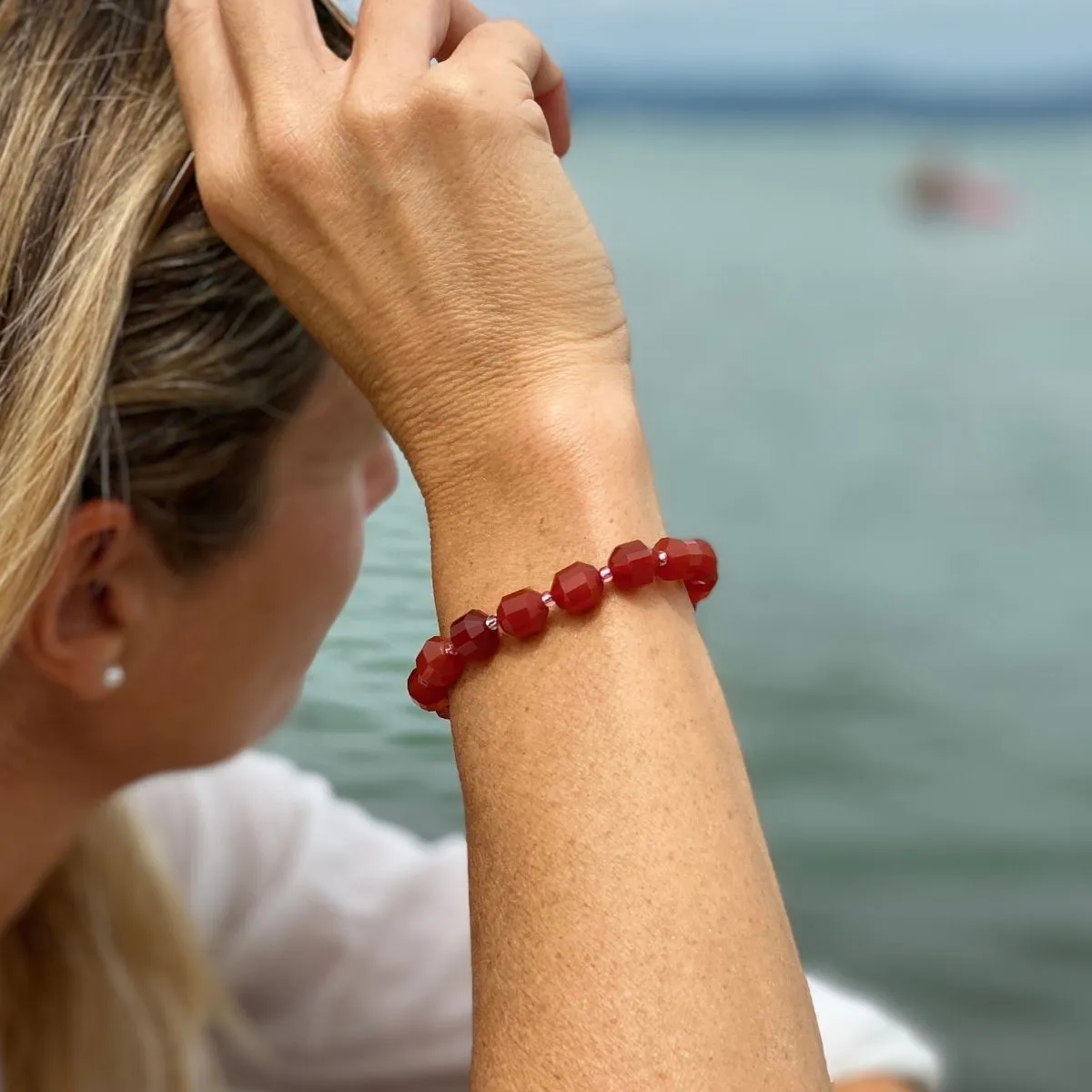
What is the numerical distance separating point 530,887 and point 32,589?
239 millimetres

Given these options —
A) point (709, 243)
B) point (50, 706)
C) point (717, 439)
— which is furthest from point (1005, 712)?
point (50, 706)

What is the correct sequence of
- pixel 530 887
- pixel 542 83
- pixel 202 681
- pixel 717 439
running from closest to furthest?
pixel 530 887 → pixel 542 83 → pixel 202 681 → pixel 717 439

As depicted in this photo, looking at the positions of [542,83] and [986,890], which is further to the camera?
Result: [986,890]

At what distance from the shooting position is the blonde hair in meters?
0.48

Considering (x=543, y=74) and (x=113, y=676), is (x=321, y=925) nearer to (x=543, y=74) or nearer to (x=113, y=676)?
(x=113, y=676)

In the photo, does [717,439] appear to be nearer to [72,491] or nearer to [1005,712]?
[1005,712]

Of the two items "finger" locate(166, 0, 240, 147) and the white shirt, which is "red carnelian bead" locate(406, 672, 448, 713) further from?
the white shirt

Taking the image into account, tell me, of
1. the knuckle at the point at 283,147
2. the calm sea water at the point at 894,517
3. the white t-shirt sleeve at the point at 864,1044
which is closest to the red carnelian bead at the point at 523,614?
the knuckle at the point at 283,147

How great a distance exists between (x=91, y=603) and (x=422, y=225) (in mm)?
243

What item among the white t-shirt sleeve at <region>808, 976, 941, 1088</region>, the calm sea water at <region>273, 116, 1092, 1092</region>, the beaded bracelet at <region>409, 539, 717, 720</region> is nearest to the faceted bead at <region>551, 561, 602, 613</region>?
the beaded bracelet at <region>409, 539, 717, 720</region>

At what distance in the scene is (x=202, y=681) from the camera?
60 cm

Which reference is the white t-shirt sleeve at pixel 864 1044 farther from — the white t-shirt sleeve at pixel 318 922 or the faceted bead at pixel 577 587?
the faceted bead at pixel 577 587

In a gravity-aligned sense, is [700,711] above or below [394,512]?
below

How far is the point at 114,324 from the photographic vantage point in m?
0.49
